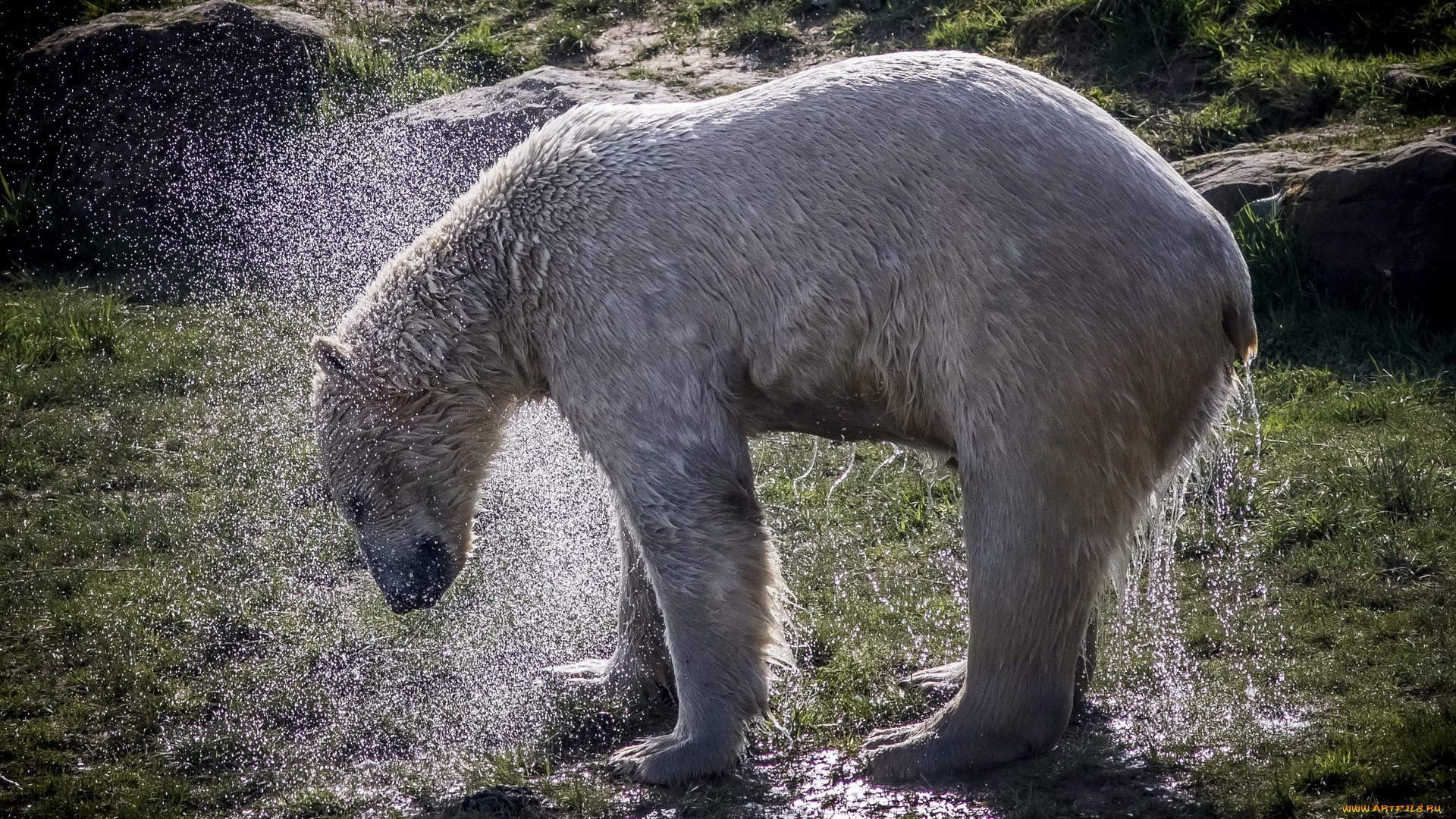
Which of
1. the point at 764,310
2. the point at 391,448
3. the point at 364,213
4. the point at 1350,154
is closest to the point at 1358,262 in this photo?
the point at 1350,154

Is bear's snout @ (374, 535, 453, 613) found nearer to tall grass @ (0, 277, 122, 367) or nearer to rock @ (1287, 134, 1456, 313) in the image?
tall grass @ (0, 277, 122, 367)

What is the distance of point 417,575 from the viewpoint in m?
4.41

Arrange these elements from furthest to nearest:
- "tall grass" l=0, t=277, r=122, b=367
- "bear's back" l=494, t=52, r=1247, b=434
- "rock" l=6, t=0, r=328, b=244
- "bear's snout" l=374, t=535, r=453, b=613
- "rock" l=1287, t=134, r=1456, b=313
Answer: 1. "rock" l=6, t=0, r=328, b=244
2. "tall grass" l=0, t=277, r=122, b=367
3. "rock" l=1287, t=134, r=1456, b=313
4. "bear's snout" l=374, t=535, r=453, b=613
5. "bear's back" l=494, t=52, r=1247, b=434

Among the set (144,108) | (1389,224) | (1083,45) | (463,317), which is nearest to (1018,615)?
(463,317)

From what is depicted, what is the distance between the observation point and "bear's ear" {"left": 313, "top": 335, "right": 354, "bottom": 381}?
423 centimetres

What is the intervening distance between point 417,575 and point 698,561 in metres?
1.19

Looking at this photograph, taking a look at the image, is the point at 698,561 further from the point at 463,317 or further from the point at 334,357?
the point at 334,357

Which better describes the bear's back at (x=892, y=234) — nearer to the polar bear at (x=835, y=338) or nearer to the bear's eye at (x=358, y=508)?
the polar bear at (x=835, y=338)

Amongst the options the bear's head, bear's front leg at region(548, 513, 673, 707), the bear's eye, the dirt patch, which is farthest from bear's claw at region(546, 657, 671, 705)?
the dirt patch

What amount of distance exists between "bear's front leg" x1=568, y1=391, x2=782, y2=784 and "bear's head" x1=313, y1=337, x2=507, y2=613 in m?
0.66

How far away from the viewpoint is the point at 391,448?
425 centimetres

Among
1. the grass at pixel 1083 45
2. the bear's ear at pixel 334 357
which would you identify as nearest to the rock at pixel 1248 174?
the grass at pixel 1083 45

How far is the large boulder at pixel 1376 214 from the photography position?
6379mm

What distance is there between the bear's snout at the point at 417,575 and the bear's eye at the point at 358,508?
18 centimetres
